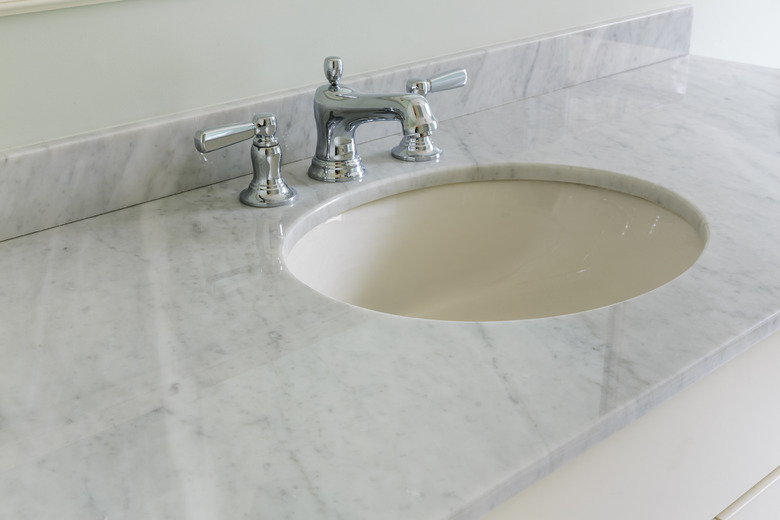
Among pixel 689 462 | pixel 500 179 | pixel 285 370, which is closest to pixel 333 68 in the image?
pixel 500 179

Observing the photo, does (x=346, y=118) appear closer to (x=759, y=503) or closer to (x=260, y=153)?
(x=260, y=153)

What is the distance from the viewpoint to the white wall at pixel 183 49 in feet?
2.72

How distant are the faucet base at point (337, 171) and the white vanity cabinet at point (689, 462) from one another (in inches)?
18.9

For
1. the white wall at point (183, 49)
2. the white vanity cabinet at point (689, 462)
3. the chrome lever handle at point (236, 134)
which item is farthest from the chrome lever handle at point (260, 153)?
the white vanity cabinet at point (689, 462)

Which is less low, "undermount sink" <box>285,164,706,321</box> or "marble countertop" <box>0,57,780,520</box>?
"marble countertop" <box>0,57,780,520</box>

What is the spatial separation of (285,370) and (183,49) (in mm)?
464

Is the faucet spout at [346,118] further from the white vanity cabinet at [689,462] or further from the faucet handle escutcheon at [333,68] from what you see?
the white vanity cabinet at [689,462]

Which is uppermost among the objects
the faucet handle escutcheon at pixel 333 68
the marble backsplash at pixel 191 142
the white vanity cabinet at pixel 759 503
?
the faucet handle escutcheon at pixel 333 68

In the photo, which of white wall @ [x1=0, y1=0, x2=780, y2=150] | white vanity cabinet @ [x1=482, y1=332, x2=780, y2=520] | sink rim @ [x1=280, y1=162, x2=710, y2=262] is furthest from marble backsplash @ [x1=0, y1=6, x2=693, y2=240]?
white vanity cabinet @ [x1=482, y1=332, x2=780, y2=520]

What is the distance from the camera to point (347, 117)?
3.07 feet

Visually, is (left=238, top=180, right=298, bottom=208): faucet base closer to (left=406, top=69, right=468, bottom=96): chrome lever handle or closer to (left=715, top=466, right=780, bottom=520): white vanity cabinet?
(left=406, top=69, right=468, bottom=96): chrome lever handle

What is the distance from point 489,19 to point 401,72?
0.20m

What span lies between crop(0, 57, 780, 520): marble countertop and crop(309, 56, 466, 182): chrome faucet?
0.10 ft

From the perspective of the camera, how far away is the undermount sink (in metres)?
0.95
